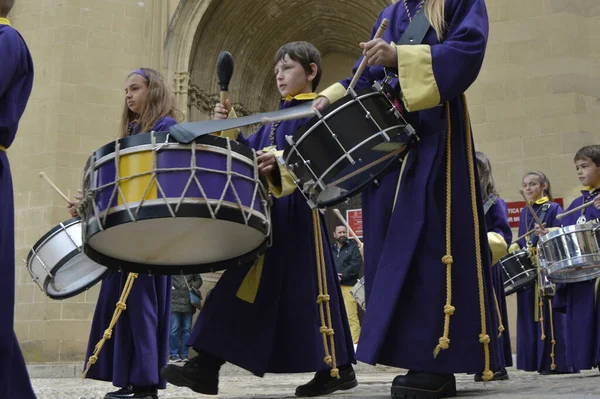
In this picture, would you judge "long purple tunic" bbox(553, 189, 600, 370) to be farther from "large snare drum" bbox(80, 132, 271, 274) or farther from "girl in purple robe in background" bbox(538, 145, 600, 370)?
"large snare drum" bbox(80, 132, 271, 274)

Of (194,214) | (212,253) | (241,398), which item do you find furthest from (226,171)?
(241,398)

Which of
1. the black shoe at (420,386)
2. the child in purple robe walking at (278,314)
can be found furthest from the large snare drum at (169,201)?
the black shoe at (420,386)

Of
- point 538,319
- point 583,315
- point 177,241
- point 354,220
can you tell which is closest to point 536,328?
point 538,319

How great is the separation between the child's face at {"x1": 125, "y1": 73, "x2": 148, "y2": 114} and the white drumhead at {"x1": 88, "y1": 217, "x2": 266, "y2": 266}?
4.60ft

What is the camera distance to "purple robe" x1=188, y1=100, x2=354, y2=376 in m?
3.43

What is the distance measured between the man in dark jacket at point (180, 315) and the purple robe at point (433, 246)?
262 inches

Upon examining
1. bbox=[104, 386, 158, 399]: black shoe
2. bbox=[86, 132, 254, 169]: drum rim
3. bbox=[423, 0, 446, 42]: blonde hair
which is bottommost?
bbox=[104, 386, 158, 399]: black shoe

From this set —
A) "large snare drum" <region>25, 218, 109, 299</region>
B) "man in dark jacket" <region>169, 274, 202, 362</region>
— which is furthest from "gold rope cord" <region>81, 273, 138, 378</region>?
"man in dark jacket" <region>169, 274, 202, 362</region>

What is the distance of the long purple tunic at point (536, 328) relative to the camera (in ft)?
24.5

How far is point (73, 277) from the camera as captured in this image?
4086 mm

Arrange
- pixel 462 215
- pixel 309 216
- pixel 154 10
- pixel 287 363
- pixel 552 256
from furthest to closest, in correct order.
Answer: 1. pixel 154 10
2. pixel 552 256
3. pixel 309 216
4. pixel 287 363
5. pixel 462 215

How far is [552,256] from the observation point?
5609 mm

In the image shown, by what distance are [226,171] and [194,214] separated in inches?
8.8

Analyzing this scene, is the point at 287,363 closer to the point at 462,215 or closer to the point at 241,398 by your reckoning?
the point at 241,398
